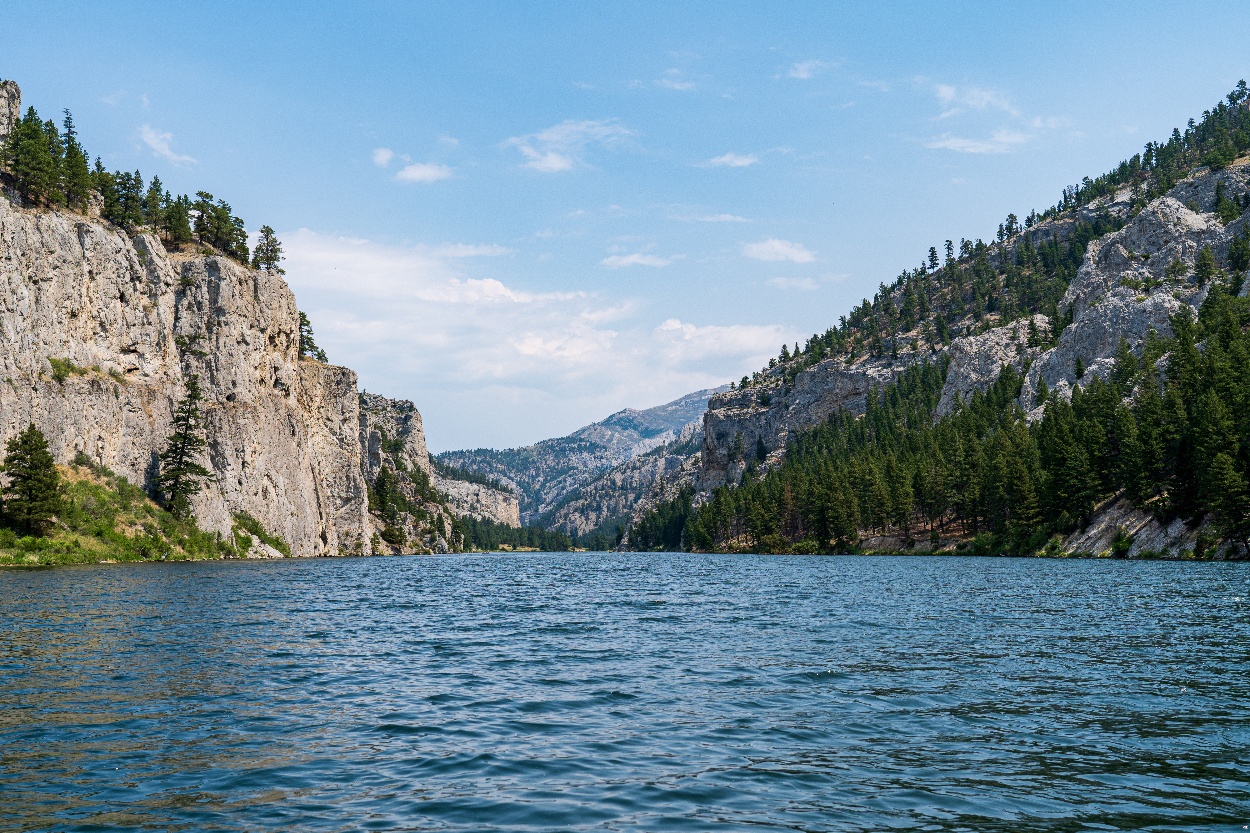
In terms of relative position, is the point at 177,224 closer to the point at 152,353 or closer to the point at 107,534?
the point at 152,353

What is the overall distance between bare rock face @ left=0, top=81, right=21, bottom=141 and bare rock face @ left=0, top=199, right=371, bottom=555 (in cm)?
Answer: 1965

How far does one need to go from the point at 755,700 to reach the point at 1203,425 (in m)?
85.7

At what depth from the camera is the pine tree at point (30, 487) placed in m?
79.1

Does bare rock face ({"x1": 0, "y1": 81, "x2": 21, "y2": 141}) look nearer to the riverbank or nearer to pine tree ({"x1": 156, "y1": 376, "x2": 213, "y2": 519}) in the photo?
pine tree ({"x1": 156, "y1": 376, "x2": 213, "y2": 519})

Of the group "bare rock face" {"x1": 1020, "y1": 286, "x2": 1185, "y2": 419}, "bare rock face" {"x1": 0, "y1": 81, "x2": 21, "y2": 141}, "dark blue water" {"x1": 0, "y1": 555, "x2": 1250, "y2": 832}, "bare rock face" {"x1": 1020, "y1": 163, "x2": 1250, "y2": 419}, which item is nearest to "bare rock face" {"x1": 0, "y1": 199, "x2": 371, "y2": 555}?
"bare rock face" {"x1": 0, "y1": 81, "x2": 21, "y2": 141}

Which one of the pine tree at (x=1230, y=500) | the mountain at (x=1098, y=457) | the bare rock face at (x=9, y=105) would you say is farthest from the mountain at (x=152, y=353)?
the pine tree at (x=1230, y=500)

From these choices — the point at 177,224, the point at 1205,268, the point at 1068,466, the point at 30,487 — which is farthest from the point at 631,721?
the point at 1205,268

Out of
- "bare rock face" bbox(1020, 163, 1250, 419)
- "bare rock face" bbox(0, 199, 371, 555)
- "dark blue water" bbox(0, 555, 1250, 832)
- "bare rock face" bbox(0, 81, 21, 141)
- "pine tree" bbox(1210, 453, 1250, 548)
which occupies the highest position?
"bare rock face" bbox(0, 81, 21, 141)

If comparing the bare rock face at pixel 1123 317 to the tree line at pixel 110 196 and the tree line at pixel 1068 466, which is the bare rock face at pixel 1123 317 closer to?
the tree line at pixel 1068 466

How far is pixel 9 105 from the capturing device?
118m

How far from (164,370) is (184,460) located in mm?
16580

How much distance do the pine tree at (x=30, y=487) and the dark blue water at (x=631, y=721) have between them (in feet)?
164

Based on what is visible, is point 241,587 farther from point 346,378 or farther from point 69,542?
point 346,378

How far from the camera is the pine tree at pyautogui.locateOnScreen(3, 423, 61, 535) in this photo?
79.1m
